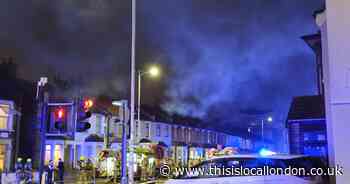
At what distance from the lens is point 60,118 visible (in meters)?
4.73

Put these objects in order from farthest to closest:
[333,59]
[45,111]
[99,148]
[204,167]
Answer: [99,148] → [204,167] → [45,111] → [333,59]

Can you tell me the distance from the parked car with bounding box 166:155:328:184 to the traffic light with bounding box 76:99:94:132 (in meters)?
1.57

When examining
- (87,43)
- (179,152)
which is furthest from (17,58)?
(179,152)

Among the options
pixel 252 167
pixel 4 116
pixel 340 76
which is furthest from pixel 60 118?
pixel 4 116

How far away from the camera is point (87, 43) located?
1115 cm

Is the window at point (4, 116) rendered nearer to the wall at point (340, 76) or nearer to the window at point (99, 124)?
the window at point (99, 124)

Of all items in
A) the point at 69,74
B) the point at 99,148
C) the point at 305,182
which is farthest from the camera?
the point at 99,148

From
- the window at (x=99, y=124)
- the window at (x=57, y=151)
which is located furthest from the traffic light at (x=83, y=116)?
the window at (x=99, y=124)

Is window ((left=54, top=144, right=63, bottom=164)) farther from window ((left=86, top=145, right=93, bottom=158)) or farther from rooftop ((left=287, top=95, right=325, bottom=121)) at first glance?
rooftop ((left=287, top=95, right=325, bottom=121))

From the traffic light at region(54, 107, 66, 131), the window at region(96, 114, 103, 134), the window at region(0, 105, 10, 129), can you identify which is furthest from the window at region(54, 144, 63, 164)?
the traffic light at region(54, 107, 66, 131)

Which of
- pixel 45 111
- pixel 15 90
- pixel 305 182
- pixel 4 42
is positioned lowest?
pixel 305 182

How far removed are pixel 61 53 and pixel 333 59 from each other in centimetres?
1041

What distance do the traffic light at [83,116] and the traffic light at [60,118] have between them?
0.17 meters

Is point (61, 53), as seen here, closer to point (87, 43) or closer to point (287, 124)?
point (87, 43)
